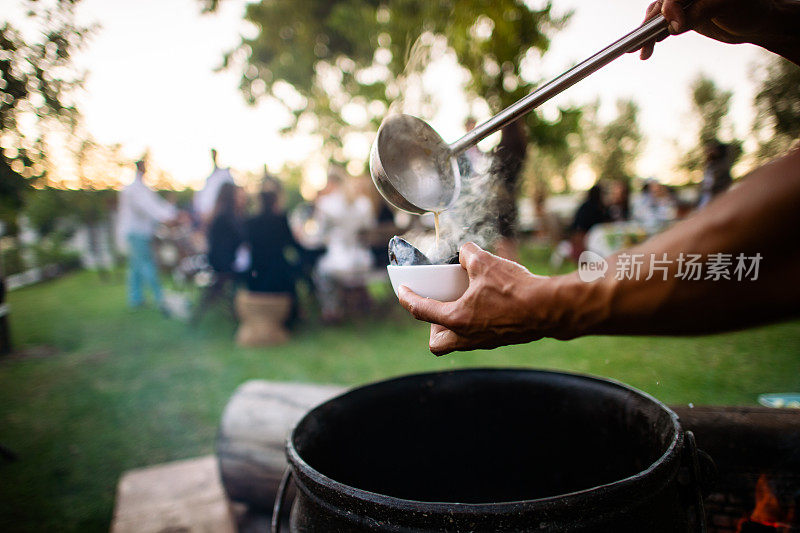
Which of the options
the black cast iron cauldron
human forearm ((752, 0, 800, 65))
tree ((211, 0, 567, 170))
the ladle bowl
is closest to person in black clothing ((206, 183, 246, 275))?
tree ((211, 0, 567, 170))

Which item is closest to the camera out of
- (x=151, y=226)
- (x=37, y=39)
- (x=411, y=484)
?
(x=411, y=484)

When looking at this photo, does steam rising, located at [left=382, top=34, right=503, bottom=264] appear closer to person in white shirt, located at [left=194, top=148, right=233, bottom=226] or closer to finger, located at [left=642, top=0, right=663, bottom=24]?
finger, located at [left=642, top=0, right=663, bottom=24]

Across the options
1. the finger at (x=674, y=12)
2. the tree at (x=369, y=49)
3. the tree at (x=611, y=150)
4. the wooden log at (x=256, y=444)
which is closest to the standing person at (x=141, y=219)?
the tree at (x=369, y=49)

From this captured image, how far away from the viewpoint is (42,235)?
363cm

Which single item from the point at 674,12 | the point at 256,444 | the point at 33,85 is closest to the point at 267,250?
the point at 33,85

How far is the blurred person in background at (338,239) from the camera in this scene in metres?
6.28

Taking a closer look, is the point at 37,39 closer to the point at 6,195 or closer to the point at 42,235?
the point at 6,195

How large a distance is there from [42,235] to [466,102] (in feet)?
22.0

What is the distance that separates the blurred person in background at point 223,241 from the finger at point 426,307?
5417 mm

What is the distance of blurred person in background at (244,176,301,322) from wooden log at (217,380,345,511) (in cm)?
317

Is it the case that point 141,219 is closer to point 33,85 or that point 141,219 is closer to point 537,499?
point 33,85

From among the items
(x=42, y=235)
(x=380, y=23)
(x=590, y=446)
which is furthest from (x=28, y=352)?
(x=380, y=23)

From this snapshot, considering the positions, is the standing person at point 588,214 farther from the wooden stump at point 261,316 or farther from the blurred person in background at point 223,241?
the blurred person in background at point 223,241

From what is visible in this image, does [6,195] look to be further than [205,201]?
No
